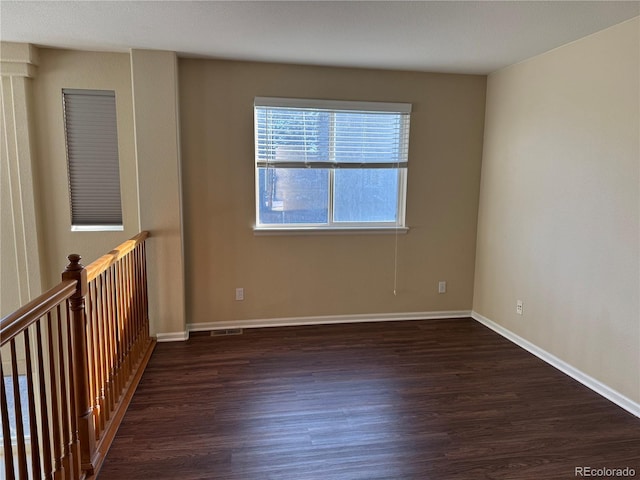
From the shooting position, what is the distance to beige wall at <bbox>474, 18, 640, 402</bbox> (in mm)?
2584

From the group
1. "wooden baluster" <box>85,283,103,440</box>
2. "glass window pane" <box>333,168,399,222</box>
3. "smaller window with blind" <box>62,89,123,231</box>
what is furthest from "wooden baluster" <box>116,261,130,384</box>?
"glass window pane" <box>333,168,399,222</box>

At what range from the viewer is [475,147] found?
13.3ft

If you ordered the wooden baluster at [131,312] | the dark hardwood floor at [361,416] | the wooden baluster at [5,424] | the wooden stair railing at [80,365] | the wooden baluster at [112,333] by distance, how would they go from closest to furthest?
the wooden baluster at [5,424]
the wooden stair railing at [80,365]
the dark hardwood floor at [361,416]
the wooden baluster at [112,333]
the wooden baluster at [131,312]

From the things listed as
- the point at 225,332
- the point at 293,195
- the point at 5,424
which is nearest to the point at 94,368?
the point at 5,424

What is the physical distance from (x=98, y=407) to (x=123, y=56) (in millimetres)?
2732

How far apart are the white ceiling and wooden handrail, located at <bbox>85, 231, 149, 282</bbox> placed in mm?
1408

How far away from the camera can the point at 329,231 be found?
3.90m

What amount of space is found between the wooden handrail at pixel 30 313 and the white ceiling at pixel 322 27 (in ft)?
5.37

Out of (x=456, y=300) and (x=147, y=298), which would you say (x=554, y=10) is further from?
(x=147, y=298)

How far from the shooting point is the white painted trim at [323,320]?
3.84 meters

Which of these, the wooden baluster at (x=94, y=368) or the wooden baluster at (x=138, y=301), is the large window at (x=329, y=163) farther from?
the wooden baluster at (x=94, y=368)

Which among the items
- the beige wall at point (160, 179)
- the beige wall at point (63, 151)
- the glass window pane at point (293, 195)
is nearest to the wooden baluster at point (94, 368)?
the beige wall at point (160, 179)

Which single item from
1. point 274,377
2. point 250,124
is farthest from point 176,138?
point 274,377

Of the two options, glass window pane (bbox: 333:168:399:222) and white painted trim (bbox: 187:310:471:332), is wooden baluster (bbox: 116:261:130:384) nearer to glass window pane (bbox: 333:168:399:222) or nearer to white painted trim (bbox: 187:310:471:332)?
white painted trim (bbox: 187:310:471:332)
